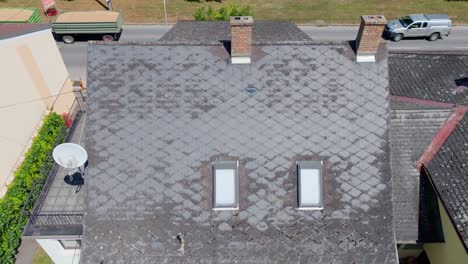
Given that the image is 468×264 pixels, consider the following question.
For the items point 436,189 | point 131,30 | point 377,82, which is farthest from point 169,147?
point 131,30

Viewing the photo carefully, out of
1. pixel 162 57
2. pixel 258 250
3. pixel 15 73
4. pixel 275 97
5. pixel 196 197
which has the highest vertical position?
pixel 162 57

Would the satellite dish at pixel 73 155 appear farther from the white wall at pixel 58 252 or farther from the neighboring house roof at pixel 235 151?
the white wall at pixel 58 252

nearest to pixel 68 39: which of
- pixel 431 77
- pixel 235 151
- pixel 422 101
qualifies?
pixel 235 151

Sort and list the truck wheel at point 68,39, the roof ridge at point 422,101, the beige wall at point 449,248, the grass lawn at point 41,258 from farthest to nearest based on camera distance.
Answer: the truck wheel at point 68,39, the grass lawn at point 41,258, the roof ridge at point 422,101, the beige wall at point 449,248

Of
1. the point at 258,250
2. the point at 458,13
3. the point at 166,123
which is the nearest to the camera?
the point at 258,250

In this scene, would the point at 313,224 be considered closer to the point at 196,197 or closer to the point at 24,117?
the point at 196,197

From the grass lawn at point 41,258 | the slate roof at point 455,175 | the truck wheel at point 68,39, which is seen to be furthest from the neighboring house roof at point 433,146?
the truck wheel at point 68,39
